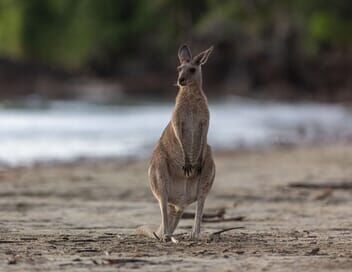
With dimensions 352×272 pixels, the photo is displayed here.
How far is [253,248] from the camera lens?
18.4 feet

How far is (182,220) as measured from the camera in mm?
7879

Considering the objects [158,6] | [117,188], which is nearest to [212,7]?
[158,6]

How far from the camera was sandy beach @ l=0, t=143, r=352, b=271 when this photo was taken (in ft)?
16.8

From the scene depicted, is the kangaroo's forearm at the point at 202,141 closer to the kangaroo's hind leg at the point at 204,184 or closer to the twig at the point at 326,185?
the kangaroo's hind leg at the point at 204,184

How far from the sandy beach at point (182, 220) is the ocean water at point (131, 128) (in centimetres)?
208

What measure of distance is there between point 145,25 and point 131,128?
2632cm

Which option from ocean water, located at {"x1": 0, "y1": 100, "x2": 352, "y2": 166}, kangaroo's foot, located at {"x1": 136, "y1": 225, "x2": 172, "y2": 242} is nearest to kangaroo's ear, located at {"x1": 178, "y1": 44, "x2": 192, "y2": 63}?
kangaroo's foot, located at {"x1": 136, "y1": 225, "x2": 172, "y2": 242}

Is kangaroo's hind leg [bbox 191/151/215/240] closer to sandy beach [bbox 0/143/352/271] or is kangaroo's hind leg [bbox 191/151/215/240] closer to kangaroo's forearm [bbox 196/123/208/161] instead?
kangaroo's forearm [bbox 196/123/208/161]

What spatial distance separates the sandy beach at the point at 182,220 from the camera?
201 inches

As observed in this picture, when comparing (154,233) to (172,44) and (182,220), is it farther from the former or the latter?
(172,44)

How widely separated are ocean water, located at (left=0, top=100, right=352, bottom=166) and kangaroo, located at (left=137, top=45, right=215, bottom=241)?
7833 millimetres

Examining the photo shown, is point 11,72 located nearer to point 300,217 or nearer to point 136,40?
point 136,40

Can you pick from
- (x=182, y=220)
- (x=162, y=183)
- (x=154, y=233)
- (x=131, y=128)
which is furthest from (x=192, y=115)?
(x=131, y=128)

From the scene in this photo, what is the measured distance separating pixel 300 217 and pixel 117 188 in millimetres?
3281
